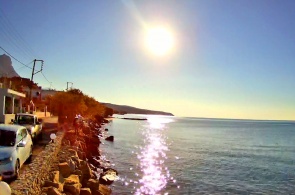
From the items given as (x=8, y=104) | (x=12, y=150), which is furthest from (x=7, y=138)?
(x=8, y=104)

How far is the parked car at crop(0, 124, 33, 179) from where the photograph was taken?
10.9 m

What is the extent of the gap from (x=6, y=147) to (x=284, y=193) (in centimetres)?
1995

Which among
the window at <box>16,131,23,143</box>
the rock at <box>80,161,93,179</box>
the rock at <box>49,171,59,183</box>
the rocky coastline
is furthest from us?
the rock at <box>80,161,93,179</box>

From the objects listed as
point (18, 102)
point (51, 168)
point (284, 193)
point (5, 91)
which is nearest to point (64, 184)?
point (51, 168)

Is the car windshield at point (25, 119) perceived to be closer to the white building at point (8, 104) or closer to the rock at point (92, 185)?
the white building at point (8, 104)

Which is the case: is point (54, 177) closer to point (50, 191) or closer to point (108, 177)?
point (50, 191)

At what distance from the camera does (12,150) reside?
11.5m

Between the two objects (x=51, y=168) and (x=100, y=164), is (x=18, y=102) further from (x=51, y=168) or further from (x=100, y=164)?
(x=51, y=168)

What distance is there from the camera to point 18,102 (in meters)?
40.3

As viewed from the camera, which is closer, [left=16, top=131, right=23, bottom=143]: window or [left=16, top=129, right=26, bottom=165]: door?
[left=16, top=129, right=26, bottom=165]: door

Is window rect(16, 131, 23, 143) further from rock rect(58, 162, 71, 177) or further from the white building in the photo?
the white building

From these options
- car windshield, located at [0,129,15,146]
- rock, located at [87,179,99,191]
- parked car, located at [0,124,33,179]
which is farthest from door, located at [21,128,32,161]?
rock, located at [87,179,99,191]

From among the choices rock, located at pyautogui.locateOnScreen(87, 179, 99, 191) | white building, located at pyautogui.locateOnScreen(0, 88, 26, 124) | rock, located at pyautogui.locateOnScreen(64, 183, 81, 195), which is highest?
white building, located at pyautogui.locateOnScreen(0, 88, 26, 124)

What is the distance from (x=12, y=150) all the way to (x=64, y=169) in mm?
4907
